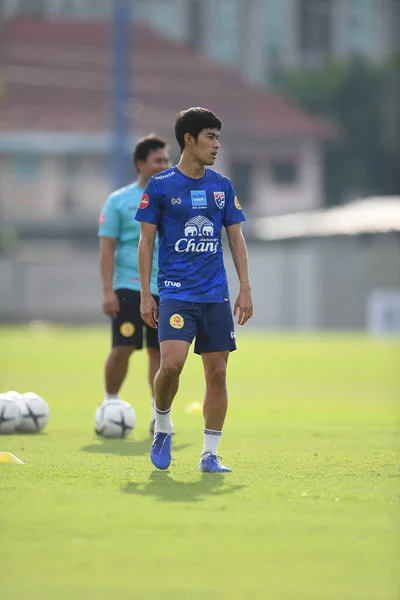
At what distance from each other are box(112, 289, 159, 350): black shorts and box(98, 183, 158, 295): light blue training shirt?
0.08 meters

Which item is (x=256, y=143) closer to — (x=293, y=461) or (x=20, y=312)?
(x=20, y=312)

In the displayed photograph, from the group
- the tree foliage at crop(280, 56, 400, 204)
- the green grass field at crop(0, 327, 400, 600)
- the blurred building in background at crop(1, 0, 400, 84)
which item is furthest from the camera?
the blurred building in background at crop(1, 0, 400, 84)

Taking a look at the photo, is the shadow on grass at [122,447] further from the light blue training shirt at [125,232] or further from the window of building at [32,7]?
the window of building at [32,7]

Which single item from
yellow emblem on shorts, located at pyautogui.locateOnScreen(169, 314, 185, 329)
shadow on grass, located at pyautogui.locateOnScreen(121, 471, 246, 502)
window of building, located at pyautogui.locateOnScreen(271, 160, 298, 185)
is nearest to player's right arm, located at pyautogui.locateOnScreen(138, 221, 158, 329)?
yellow emblem on shorts, located at pyautogui.locateOnScreen(169, 314, 185, 329)

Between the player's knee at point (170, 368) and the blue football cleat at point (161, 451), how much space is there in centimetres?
39

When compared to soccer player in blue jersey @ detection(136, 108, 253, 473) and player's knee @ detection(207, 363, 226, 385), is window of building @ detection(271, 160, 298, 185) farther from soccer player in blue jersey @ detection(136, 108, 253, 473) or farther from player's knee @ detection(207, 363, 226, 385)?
player's knee @ detection(207, 363, 226, 385)

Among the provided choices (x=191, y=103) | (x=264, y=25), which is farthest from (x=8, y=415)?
(x=264, y=25)

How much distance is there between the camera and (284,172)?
229 feet

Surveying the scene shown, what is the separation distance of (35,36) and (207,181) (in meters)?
64.7

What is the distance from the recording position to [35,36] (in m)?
71.9

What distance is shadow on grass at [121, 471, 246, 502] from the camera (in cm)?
760

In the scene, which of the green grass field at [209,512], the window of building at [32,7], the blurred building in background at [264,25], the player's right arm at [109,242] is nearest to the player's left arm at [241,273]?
the green grass field at [209,512]

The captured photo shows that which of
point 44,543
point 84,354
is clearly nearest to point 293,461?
point 44,543

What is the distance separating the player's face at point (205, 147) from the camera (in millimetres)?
8703
